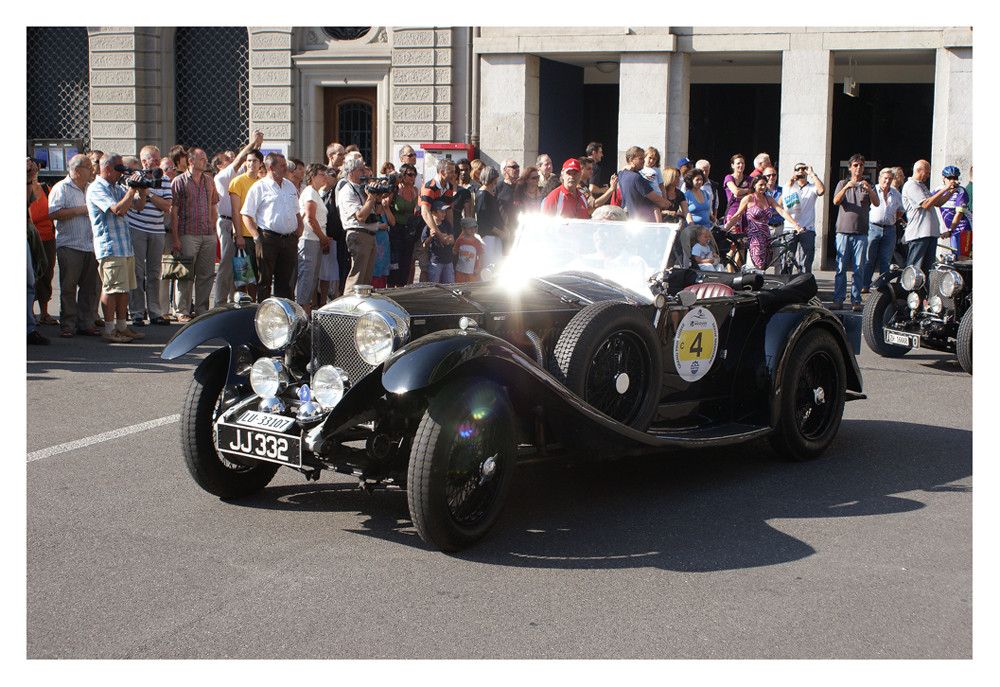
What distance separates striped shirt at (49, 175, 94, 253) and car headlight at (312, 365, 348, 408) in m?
6.19

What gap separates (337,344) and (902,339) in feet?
20.8

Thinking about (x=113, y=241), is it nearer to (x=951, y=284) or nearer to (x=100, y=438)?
(x=100, y=438)

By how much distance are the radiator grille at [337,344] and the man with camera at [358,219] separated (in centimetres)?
538

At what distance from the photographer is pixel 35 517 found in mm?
4551

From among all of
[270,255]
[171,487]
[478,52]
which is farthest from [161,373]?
[478,52]

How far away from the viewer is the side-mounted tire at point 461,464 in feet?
13.2

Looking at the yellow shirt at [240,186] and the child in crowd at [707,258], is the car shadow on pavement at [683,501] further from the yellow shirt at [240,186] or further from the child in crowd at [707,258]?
the yellow shirt at [240,186]

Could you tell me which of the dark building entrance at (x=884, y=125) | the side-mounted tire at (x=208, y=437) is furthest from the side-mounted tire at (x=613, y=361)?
the dark building entrance at (x=884, y=125)

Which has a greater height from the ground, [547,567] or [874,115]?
[874,115]

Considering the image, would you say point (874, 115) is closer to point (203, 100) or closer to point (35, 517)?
point (203, 100)

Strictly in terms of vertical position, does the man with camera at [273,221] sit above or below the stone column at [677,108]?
below

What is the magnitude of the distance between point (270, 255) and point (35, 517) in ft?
18.9

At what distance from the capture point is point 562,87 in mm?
19484

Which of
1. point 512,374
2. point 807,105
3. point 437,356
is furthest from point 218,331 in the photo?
point 807,105
